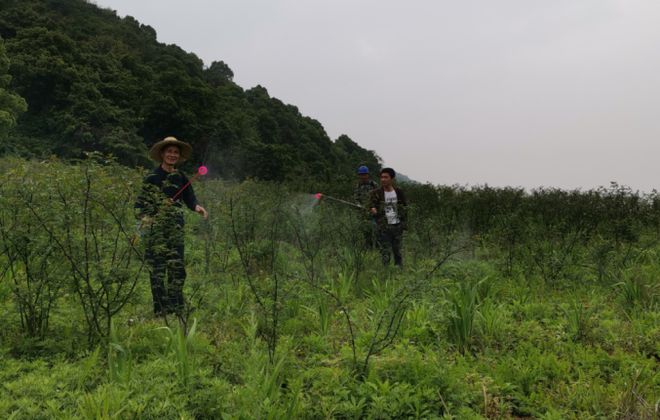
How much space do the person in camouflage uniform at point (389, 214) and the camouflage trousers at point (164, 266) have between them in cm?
284

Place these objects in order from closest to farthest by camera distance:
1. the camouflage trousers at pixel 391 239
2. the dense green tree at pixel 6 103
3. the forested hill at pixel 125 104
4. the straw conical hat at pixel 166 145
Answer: the straw conical hat at pixel 166 145, the camouflage trousers at pixel 391 239, the dense green tree at pixel 6 103, the forested hill at pixel 125 104

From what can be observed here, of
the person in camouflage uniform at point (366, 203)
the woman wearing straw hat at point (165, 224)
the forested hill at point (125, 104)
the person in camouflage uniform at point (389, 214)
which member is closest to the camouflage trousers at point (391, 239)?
the person in camouflage uniform at point (389, 214)

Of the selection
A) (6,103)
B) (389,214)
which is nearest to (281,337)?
(389,214)

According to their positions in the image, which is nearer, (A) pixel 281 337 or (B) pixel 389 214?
(A) pixel 281 337

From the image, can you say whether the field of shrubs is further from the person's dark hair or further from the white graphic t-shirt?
the person's dark hair

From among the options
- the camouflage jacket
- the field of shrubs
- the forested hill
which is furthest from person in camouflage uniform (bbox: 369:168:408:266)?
the forested hill

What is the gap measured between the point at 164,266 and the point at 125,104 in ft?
112

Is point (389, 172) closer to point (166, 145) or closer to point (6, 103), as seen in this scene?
point (166, 145)

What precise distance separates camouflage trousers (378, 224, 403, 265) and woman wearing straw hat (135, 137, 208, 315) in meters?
2.60

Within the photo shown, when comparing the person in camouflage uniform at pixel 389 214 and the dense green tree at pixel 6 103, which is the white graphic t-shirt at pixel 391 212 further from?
the dense green tree at pixel 6 103

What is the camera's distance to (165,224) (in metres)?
3.01

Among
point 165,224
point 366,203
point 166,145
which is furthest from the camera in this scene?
point 366,203

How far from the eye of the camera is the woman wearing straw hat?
9.55ft

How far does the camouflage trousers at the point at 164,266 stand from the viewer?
293cm
